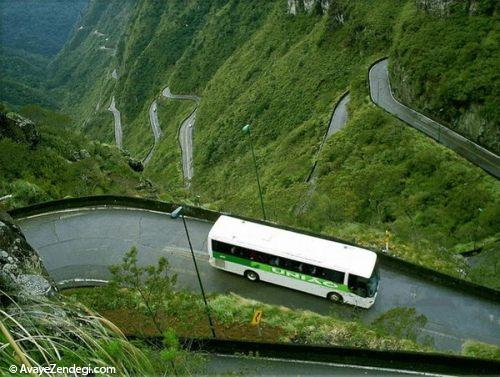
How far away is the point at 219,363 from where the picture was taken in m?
20.6

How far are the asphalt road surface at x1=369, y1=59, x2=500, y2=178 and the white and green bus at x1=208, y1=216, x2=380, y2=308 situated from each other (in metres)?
→ 27.1

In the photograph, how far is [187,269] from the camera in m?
31.2

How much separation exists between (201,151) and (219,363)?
83.5 meters

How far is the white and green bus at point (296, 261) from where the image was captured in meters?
27.3

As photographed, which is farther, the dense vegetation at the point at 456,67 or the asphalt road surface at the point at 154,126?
the asphalt road surface at the point at 154,126

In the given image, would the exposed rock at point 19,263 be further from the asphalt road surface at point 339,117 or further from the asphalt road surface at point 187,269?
the asphalt road surface at point 339,117

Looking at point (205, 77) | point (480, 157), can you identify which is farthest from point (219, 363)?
point (205, 77)

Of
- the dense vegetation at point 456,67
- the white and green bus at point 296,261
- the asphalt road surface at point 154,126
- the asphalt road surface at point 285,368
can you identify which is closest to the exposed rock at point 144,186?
the white and green bus at point 296,261

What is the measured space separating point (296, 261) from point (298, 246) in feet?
3.05

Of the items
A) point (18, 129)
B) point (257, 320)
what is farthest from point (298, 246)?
point (18, 129)

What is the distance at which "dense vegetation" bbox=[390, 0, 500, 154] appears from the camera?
52.7m

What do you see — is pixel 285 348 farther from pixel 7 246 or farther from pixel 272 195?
pixel 272 195

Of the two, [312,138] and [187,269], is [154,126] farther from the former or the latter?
[187,269]

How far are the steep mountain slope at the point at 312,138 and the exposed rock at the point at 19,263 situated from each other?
23315mm
